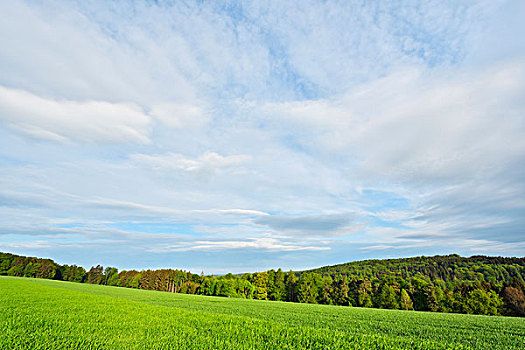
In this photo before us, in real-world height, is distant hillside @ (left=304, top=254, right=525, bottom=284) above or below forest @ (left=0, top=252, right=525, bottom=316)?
above

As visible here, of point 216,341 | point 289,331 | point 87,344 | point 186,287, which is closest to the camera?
point 87,344

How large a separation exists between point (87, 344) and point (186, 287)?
374 feet

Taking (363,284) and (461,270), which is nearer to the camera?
(363,284)

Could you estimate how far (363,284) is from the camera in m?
80.6

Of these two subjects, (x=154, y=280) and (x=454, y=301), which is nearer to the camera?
(x=454, y=301)

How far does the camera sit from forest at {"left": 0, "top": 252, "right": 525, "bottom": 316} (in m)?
65.6

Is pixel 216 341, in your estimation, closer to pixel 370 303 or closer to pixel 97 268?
pixel 370 303

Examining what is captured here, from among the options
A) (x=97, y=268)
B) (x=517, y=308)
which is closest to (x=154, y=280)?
(x=97, y=268)

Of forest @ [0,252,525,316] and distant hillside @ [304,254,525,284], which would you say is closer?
forest @ [0,252,525,316]

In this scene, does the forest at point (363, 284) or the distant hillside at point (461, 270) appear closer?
the forest at point (363, 284)

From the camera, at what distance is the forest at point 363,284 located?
65638 millimetres

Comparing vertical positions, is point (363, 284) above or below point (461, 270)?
below

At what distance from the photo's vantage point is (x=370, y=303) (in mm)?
75438

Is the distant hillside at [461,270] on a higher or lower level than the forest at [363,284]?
higher
